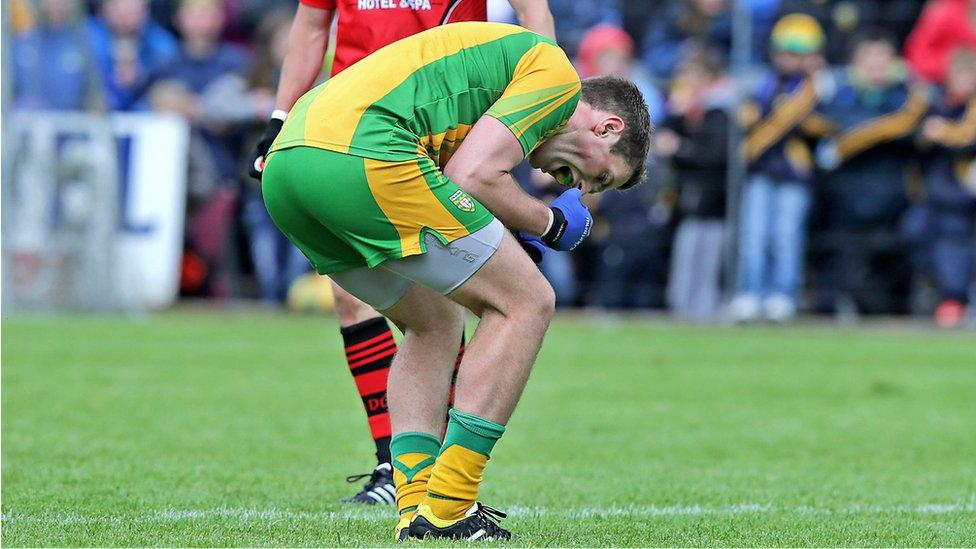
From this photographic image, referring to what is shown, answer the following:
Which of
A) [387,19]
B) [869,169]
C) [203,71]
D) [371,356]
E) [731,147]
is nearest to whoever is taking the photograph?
[387,19]

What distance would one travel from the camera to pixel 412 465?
4.97 meters

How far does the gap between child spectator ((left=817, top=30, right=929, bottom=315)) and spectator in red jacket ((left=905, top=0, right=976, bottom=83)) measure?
0.82ft

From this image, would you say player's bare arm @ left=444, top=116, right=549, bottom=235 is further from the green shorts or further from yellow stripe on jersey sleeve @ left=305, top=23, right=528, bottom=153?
yellow stripe on jersey sleeve @ left=305, top=23, right=528, bottom=153

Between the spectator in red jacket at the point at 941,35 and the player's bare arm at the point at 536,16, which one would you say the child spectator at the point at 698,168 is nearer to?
the spectator in red jacket at the point at 941,35

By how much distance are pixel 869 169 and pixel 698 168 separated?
1566 millimetres

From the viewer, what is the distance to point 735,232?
49.6 feet

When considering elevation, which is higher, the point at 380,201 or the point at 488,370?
the point at 380,201

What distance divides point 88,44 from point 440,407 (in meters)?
10.4

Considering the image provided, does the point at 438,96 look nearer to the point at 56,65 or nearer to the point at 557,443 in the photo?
the point at 557,443

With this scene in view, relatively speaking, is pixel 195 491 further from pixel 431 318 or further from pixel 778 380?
pixel 778 380

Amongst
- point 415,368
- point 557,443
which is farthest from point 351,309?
point 557,443

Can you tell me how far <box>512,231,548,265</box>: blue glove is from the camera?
4.88 m

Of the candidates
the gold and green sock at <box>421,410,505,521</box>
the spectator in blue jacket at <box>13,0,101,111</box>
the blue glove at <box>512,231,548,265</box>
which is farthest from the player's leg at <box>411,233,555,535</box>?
the spectator in blue jacket at <box>13,0,101,111</box>

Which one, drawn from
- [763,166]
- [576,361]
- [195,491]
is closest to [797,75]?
[763,166]
